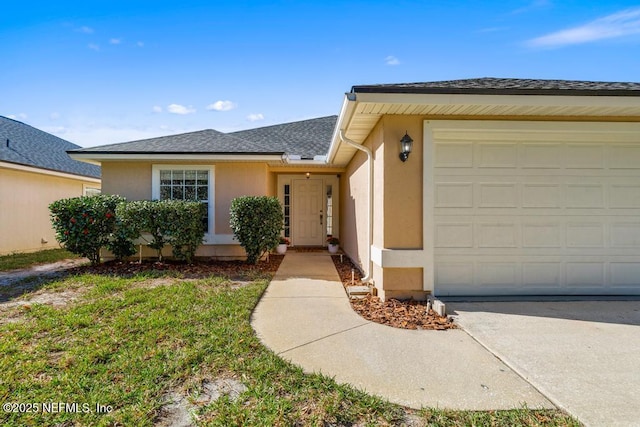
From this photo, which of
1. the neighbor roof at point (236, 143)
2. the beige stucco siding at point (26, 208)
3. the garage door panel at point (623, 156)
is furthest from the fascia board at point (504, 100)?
the beige stucco siding at point (26, 208)

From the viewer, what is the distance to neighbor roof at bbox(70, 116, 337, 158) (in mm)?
7727

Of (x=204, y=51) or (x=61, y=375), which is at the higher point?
(x=204, y=51)

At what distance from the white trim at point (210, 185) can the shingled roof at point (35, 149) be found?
15.7 feet

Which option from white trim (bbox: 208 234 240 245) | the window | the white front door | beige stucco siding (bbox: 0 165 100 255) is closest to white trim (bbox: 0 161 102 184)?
beige stucco siding (bbox: 0 165 100 255)

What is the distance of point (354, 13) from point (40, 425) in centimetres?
860

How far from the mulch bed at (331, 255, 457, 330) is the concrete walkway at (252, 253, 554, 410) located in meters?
0.16

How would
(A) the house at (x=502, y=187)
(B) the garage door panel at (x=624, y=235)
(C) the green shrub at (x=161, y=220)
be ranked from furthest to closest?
(C) the green shrub at (x=161, y=220), (B) the garage door panel at (x=624, y=235), (A) the house at (x=502, y=187)

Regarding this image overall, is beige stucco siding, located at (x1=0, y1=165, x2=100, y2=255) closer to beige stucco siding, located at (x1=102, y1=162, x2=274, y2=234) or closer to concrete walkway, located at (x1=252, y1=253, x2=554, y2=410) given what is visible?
Result: beige stucco siding, located at (x1=102, y1=162, x2=274, y2=234)

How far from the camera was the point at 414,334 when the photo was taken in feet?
11.6

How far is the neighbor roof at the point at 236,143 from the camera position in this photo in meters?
7.73

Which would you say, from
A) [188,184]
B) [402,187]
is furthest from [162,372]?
[188,184]

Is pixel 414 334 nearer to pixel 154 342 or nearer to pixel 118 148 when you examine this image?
pixel 154 342

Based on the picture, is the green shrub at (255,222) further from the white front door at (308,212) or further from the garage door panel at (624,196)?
the garage door panel at (624,196)

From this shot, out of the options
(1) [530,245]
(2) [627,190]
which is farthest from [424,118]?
(2) [627,190]
